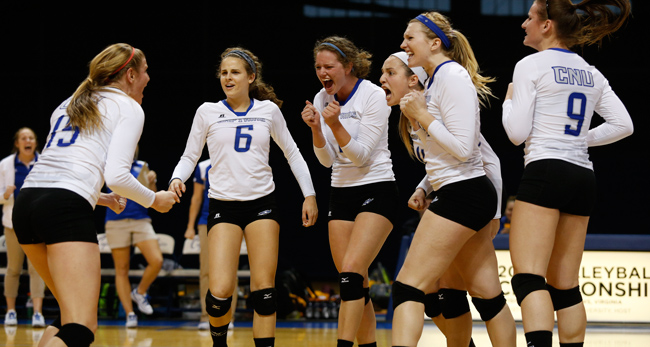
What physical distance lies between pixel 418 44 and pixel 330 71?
3.19 feet

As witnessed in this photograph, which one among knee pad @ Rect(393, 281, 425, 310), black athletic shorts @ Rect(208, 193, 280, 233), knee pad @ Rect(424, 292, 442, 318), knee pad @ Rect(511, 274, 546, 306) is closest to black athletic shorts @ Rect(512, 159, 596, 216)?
knee pad @ Rect(511, 274, 546, 306)

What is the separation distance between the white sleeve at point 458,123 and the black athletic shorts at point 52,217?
1.49 metres

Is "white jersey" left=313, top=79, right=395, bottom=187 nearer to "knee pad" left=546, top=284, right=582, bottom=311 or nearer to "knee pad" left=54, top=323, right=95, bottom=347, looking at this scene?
"knee pad" left=546, top=284, right=582, bottom=311

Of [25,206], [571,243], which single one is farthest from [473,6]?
[25,206]

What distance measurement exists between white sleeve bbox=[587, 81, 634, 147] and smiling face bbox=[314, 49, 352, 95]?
1.43 metres

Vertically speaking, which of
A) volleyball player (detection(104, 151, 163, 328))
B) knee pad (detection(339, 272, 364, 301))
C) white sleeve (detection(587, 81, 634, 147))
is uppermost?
white sleeve (detection(587, 81, 634, 147))

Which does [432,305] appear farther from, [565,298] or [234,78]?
[234,78]

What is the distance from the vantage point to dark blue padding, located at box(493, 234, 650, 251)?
6.66 meters

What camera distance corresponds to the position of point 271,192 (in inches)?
163

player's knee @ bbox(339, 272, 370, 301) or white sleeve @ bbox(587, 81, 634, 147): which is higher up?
white sleeve @ bbox(587, 81, 634, 147)

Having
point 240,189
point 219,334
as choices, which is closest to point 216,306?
point 219,334

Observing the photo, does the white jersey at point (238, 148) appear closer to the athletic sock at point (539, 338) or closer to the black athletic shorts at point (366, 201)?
the black athletic shorts at point (366, 201)

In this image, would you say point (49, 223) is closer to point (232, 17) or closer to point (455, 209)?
point (455, 209)

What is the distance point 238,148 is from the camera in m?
4.07
